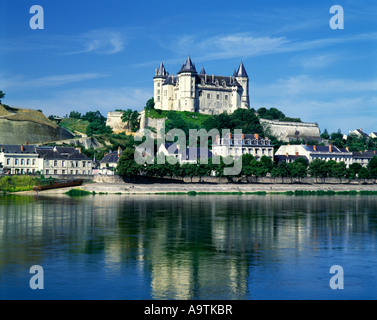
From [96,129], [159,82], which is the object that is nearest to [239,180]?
[96,129]

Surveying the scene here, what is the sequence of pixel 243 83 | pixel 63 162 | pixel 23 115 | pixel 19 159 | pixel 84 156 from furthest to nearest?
pixel 243 83, pixel 23 115, pixel 84 156, pixel 63 162, pixel 19 159

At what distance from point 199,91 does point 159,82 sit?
8.41m

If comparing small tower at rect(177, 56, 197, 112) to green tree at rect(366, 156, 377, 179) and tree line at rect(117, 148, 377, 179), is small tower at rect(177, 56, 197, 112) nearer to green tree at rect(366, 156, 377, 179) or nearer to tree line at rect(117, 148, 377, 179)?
tree line at rect(117, 148, 377, 179)

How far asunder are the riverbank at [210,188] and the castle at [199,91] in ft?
144

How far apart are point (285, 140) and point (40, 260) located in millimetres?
88141

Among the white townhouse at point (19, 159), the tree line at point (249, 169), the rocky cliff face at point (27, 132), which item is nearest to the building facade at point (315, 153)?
the tree line at point (249, 169)

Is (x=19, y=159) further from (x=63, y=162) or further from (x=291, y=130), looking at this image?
(x=291, y=130)

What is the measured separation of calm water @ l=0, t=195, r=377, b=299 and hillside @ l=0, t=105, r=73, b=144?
5349 centimetres

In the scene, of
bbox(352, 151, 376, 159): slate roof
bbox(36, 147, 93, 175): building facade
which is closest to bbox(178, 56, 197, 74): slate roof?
bbox(352, 151, 376, 159): slate roof

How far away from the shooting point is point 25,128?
93.7 meters

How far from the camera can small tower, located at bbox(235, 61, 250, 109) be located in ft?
366

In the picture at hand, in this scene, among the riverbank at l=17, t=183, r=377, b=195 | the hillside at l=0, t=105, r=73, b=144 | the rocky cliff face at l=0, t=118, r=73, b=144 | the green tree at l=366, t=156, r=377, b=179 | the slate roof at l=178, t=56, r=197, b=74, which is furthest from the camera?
the slate roof at l=178, t=56, r=197, b=74
